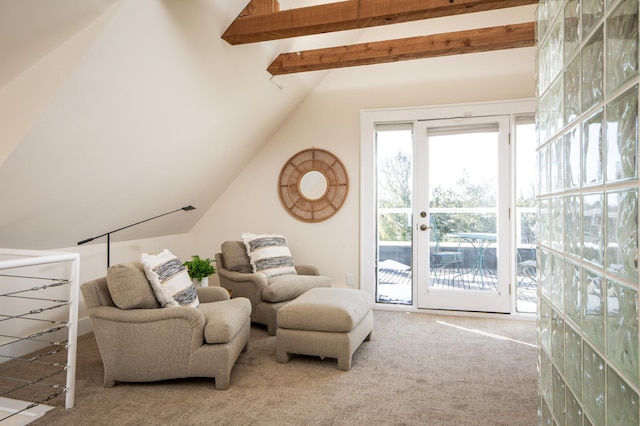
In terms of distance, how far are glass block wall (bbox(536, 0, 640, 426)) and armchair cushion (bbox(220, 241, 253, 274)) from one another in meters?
3.16

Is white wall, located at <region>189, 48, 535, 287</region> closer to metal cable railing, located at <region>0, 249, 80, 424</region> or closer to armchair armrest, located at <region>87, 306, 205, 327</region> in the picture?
metal cable railing, located at <region>0, 249, 80, 424</region>

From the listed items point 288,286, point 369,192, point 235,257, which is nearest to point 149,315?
point 288,286

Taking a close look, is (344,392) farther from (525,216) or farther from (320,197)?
(525,216)

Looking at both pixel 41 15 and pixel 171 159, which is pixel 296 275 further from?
pixel 41 15

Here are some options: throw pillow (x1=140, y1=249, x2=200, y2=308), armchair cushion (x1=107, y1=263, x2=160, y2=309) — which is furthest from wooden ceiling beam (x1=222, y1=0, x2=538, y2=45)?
armchair cushion (x1=107, y1=263, x2=160, y2=309)

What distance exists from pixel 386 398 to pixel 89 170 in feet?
7.93

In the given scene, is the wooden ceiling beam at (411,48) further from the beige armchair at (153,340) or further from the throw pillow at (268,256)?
the beige armchair at (153,340)

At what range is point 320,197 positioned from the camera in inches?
185

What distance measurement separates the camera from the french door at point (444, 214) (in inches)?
165

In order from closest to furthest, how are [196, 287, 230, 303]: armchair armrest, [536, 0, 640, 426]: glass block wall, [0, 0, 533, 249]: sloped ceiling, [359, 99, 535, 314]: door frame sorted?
[536, 0, 640, 426]: glass block wall, [0, 0, 533, 249]: sloped ceiling, [196, 287, 230, 303]: armchair armrest, [359, 99, 535, 314]: door frame

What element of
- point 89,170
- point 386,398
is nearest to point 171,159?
point 89,170

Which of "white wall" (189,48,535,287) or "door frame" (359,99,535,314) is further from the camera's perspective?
"door frame" (359,99,535,314)

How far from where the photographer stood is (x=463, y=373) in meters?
2.74

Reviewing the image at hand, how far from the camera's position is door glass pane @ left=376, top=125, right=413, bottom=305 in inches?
177
